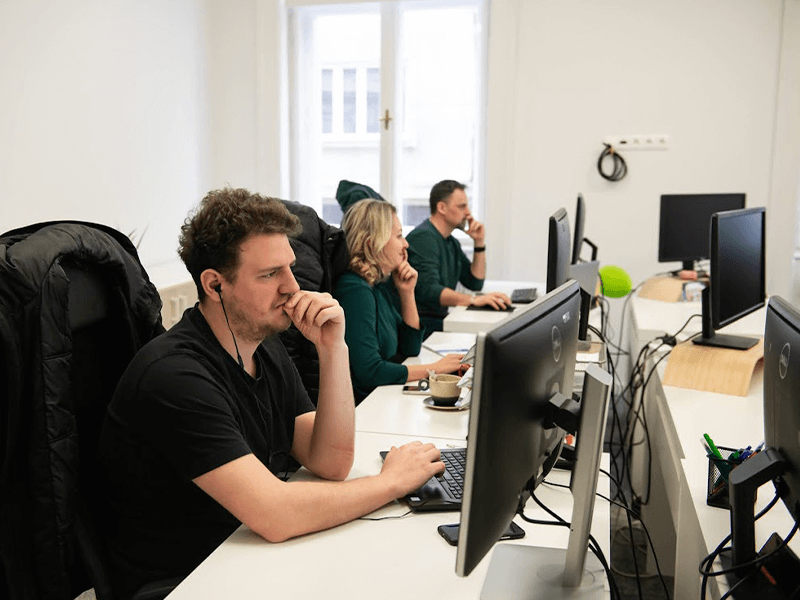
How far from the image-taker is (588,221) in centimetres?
507

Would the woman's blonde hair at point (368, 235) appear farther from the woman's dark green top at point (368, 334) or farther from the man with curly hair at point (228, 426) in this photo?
the man with curly hair at point (228, 426)

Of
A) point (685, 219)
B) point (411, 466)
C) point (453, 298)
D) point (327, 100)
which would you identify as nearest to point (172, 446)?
point (411, 466)

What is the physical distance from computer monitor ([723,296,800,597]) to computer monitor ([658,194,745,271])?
3.32 metres

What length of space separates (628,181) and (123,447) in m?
4.10

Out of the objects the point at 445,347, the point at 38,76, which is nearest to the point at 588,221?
the point at 445,347

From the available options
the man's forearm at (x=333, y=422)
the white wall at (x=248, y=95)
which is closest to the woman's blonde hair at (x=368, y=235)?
the man's forearm at (x=333, y=422)

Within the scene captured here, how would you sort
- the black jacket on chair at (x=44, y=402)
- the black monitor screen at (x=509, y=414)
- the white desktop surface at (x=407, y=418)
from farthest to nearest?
the white desktop surface at (x=407, y=418) < the black jacket on chair at (x=44, y=402) < the black monitor screen at (x=509, y=414)

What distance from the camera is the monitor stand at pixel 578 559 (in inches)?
46.6

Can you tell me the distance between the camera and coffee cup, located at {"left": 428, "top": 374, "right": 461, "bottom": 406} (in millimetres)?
2182

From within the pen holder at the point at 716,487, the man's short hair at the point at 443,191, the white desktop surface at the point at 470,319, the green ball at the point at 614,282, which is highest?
the man's short hair at the point at 443,191

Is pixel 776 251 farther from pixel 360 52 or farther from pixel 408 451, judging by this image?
pixel 408 451

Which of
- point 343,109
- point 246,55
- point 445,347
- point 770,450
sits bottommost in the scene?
point 445,347

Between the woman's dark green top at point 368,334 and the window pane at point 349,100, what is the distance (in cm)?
269

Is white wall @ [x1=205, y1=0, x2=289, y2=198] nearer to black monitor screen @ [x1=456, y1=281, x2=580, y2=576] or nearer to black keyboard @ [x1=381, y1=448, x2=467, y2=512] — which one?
black keyboard @ [x1=381, y1=448, x2=467, y2=512]
